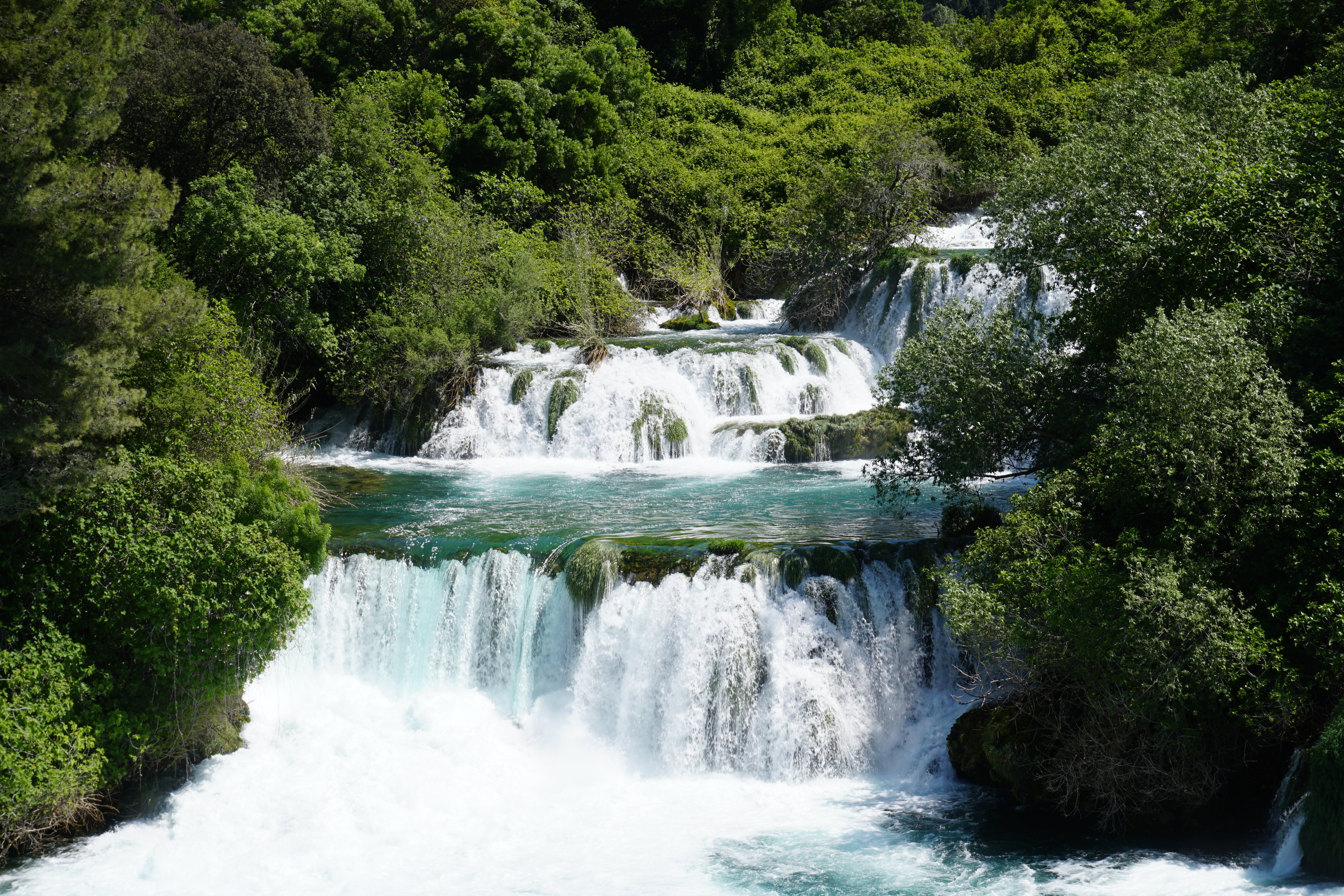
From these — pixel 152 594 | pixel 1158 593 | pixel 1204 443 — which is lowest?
pixel 152 594

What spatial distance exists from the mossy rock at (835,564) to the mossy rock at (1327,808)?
523cm

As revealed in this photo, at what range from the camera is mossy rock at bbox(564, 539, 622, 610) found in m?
13.3

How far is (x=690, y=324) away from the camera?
1125 inches

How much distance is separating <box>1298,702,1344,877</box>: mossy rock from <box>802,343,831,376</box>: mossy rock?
14.4 m

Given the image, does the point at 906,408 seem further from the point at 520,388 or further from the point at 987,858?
the point at 987,858

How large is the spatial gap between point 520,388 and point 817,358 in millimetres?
6469

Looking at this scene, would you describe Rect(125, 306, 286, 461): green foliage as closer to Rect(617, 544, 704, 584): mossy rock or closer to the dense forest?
the dense forest

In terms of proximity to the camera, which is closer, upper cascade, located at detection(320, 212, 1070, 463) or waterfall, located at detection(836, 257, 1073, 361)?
upper cascade, located at detection(320, 212, 1070, 463)

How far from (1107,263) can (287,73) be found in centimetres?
1705

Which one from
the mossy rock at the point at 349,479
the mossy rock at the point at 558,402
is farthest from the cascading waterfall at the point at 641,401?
the mossy rock at the point at 349,479

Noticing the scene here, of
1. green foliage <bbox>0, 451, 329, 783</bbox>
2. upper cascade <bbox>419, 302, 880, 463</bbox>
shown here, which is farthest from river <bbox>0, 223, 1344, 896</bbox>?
upper cascade <bbox>419, 302, 880, 463</bbox>

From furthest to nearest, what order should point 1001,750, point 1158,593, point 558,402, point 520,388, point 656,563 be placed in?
1. point 520,388
2. point 558,402
3. point 656,563
4. point 1001,750
5. point 1158,593

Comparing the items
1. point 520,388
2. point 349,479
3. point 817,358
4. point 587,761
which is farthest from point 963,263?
point 587,761

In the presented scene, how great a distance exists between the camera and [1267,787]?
33.4 feet
